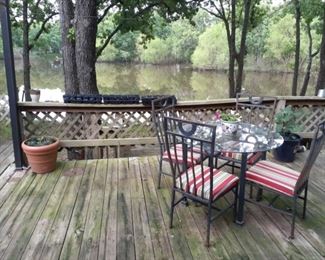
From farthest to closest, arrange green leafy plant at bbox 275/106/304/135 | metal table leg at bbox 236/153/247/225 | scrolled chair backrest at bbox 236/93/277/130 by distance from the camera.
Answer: green leafy plant at bbox 275/106/304/135, scrolled chair backrest at bbox 236/93/277/130, metal table leg at bbox 236/153/247/225

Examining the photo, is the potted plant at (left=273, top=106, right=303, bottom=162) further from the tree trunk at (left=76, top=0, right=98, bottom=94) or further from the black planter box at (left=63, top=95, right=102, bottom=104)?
the tree trunk at (left=76, top=0, right=98, bottom=94)

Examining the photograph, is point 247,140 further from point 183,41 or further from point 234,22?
point 183,41

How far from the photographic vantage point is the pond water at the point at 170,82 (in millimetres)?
15538

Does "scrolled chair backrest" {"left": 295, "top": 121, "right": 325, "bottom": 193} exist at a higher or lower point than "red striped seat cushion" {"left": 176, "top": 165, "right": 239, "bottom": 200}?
higher

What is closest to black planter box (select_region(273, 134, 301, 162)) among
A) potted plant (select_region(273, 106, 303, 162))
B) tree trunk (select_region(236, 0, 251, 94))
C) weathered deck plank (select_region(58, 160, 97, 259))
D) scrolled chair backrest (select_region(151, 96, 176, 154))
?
potted plant (select_region(273, 106, 303, 162))

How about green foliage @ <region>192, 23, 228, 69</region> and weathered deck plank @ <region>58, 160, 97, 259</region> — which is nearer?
weathered deck plank @ <region>58, 160, 97, 259</region>

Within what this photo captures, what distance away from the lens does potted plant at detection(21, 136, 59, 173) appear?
3.11 metres

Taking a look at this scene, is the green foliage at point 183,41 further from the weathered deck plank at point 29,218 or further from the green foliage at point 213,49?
the weathered deck plank at point 29,218

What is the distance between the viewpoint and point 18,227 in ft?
7.38

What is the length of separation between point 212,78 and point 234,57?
1292 cm

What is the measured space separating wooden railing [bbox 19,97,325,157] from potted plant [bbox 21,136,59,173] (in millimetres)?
332

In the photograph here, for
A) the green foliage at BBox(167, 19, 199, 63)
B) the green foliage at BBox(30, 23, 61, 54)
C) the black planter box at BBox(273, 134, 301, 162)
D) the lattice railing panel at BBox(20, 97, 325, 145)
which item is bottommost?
the black planter box at BBox(273, 134, 301, 162)

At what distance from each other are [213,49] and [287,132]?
18702 mm

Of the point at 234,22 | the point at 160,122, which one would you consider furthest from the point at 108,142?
the point at 234,22
